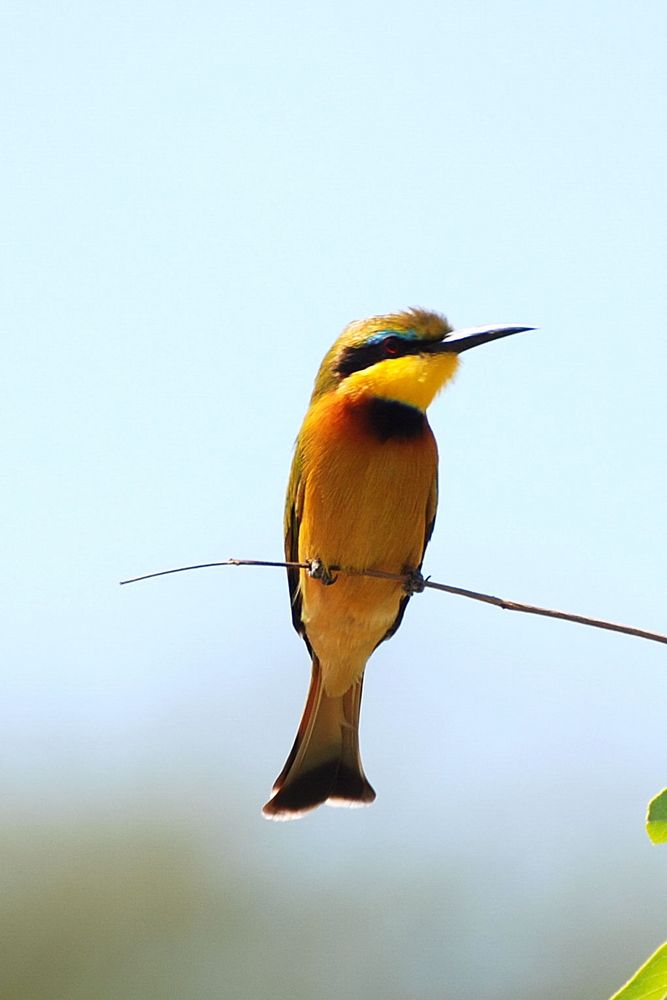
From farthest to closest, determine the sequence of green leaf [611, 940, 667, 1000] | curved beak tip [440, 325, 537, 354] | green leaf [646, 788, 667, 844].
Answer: curved beak tip [440, 325, 537, 354] < green leaf [646, 788, 667, 844] < green leaf [611, 940, 667, 1000]

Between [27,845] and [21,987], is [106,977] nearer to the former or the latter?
[21,987]

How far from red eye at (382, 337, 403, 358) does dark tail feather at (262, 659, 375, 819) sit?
92 cm

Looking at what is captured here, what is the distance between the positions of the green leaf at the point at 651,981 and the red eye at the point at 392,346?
1.97 metres

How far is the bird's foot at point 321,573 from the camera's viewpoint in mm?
2941

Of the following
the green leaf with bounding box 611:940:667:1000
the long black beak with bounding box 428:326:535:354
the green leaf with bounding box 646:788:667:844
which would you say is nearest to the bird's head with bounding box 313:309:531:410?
the long black beak with bounding box 428:326:535:354

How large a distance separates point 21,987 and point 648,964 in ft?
23.5

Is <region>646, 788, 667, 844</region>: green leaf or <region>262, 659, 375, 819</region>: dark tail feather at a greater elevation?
<region>262, 659, 375, 819</region>: dark tail feather

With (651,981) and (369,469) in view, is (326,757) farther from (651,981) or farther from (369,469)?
(651,981)

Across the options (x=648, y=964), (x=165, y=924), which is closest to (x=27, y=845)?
(x=165, y=924)

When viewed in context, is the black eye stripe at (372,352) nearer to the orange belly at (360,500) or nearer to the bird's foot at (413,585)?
the orange belly at (360,500)

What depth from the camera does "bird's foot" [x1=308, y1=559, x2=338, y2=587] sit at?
9.65 feet

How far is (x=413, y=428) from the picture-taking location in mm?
2930

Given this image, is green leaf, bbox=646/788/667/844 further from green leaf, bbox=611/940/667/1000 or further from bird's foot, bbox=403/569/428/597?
bird's foot, bbox=403/569/428/597

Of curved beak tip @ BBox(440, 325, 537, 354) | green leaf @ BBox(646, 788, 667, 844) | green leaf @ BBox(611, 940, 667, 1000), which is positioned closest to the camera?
green leaf @ BBox(611, 940, 667, 1000)
